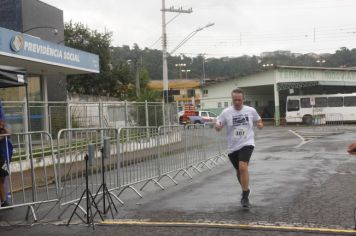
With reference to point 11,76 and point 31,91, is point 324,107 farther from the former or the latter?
point 11,76

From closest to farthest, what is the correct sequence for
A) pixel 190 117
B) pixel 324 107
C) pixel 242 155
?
1. pixel 242 155
2. pixel 190 117
3. pixel 324 107

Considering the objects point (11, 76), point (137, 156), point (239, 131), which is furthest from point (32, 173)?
point (239, 131)

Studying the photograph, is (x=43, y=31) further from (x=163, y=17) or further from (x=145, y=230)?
(x=145, y=230)

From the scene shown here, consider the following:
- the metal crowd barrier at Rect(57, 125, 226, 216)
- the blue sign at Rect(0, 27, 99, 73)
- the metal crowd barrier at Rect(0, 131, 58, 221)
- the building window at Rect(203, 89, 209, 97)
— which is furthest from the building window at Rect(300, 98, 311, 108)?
the metal crowd barrier at Rect(0, 131, 58, 221)

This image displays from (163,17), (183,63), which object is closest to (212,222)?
(163,17)

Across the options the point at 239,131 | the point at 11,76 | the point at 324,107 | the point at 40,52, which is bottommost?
the point at 239,131

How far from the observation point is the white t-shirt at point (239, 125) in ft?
28.8

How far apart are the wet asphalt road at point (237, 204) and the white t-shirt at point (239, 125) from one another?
954 millimetres

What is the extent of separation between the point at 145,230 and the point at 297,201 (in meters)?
2.89

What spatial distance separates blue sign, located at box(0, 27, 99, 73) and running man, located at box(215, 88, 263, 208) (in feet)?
29.7

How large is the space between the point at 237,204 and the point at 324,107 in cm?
4575

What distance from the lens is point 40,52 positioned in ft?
59.7

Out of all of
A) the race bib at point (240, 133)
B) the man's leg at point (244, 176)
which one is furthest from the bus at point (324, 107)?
the man's leg at point (244, 176)

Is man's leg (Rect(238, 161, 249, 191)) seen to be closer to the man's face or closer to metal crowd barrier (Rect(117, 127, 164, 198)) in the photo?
the man's face
